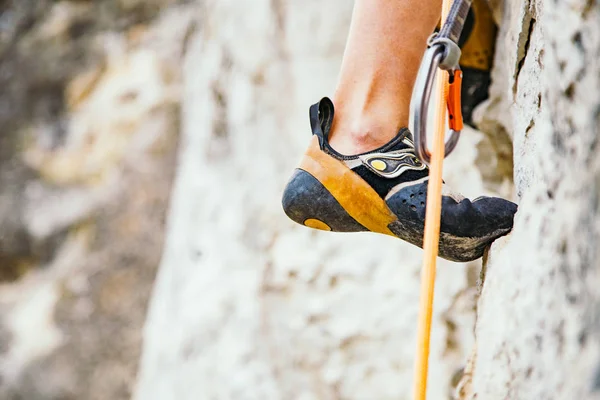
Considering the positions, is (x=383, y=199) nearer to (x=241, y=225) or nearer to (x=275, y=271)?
(x=275, y=271)

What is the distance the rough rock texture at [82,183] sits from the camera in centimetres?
280

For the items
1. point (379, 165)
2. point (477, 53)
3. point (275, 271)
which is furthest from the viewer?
point (275, 271)

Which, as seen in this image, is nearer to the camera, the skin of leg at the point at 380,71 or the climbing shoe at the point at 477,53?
the skin of leg at the point at 380,71

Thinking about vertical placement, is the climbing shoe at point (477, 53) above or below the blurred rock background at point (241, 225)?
above

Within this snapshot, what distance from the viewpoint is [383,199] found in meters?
0.86

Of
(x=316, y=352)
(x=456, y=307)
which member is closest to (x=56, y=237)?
(x=316, y=352)

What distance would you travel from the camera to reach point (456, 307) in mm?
1540

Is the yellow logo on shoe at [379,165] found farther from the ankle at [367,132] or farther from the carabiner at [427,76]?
the carabiner at [427,76]

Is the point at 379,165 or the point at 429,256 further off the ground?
the point at 379,165

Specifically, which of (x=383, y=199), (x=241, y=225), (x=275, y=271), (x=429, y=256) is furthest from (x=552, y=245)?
(x=241, y=225)

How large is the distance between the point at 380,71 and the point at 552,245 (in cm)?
36

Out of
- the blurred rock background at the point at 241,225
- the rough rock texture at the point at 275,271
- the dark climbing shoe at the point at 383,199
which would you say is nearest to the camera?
the blurred rock background at the point at 241,225

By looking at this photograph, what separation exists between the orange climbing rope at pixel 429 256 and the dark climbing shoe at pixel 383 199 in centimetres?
14

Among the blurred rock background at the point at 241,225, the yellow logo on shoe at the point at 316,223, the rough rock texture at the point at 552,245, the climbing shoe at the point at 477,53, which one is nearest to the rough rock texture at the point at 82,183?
the blurred rock background at the point at 241,225
